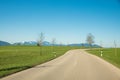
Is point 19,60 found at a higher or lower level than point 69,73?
lower

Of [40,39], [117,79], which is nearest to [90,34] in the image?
[40,39]

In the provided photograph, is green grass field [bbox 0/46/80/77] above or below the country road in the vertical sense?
below

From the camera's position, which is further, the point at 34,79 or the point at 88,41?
the point at 88,41

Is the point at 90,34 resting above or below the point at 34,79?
above

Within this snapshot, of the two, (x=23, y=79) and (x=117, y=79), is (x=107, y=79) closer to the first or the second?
(x=117, y=79)

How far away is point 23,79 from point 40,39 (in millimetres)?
36169

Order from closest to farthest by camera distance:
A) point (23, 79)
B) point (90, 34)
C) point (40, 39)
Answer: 1. point (23, 79)
2. point (40, 39)
3. point (90, 34)

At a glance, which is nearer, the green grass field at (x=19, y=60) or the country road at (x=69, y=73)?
the country road at (x=69, y=73)

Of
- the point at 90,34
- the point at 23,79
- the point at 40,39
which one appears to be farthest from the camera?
the point at 90,34

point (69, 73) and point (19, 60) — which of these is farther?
point (19, 60)

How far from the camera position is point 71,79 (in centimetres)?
1024

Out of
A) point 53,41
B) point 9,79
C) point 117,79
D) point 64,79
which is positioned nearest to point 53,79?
point 64,79

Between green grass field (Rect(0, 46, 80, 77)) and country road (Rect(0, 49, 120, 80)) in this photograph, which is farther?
green grass field (Rect(0, 46, 80, 77))

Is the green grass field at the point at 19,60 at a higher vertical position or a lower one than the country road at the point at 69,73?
lower
